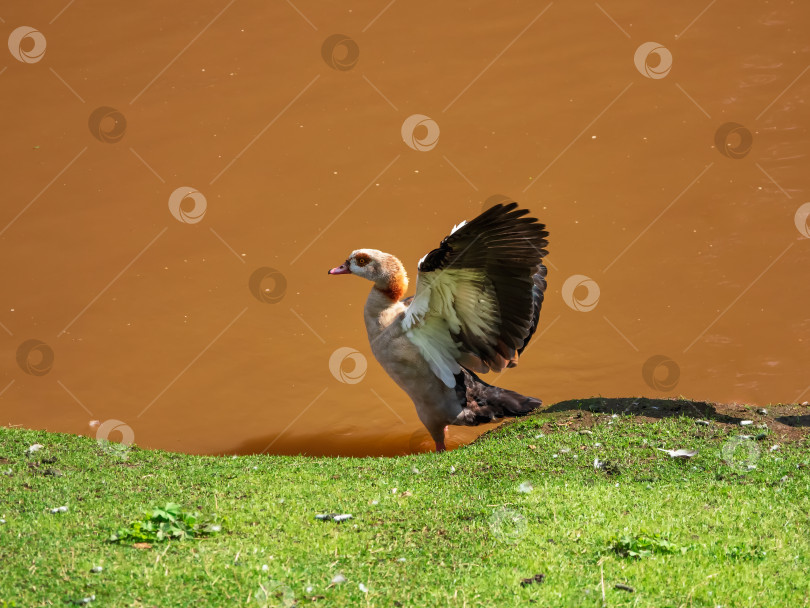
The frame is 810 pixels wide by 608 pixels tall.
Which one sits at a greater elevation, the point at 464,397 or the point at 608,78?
the point at 608,78

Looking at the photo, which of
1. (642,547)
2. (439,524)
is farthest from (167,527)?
(642,547)

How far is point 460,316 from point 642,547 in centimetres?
240

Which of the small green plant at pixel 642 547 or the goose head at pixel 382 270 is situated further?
the goose head at pixel 382 270

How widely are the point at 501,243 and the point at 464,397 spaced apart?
1.16m

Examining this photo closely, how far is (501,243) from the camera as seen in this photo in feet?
17.4

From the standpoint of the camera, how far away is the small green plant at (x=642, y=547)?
11.7 feet

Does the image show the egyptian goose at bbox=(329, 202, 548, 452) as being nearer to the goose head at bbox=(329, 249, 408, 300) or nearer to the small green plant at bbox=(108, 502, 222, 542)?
the goose head at bbox=(329, 249, 408, 300)

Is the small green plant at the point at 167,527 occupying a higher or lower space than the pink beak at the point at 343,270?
lower

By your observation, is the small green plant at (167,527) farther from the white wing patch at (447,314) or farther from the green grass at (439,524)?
the white wing patch at (447,314)

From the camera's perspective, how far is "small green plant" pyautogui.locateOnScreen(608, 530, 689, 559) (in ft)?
11.7

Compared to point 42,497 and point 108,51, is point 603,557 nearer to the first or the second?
point 42,497

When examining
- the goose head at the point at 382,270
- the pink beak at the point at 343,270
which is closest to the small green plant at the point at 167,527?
the goose head at the point at 382,270

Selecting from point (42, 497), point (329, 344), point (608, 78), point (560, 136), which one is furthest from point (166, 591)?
point (608, 78)

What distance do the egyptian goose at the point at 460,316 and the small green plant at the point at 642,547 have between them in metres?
2.10
